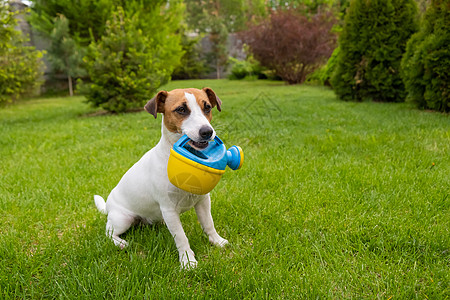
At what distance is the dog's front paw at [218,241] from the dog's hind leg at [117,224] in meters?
0.68

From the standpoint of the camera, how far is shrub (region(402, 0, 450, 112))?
251 inches

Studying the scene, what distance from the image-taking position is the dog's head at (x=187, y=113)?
1.97 metres

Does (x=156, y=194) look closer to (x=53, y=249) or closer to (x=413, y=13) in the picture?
(x=53, y=249)

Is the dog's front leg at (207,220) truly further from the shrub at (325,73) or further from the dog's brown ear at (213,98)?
the shrub at (325,73)

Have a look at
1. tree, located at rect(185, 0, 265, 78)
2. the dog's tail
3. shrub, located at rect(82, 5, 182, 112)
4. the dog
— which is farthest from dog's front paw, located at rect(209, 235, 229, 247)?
tree, located at rect(185, 0, 265, 78)

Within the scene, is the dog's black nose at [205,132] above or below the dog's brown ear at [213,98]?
below

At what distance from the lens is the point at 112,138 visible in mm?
5746

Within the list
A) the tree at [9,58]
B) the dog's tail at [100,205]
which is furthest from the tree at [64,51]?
the dog's tail at [100,205]

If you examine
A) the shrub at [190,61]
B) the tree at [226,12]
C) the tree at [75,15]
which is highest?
the tree at [226,12]

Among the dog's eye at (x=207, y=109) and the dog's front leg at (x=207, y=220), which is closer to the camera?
the dog's eye at (x=207, y=109)

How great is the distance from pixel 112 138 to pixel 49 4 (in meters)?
15.1

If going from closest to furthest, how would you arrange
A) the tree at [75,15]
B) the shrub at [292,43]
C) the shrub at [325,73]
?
the shrub at [325,73], the tree at [75,15], the shrub at [292,43]

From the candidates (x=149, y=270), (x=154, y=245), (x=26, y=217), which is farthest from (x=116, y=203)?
(x=26, y=217)

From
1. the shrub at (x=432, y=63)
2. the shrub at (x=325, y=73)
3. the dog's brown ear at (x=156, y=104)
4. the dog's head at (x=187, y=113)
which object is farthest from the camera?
the shrub at (x=325, y=73)
